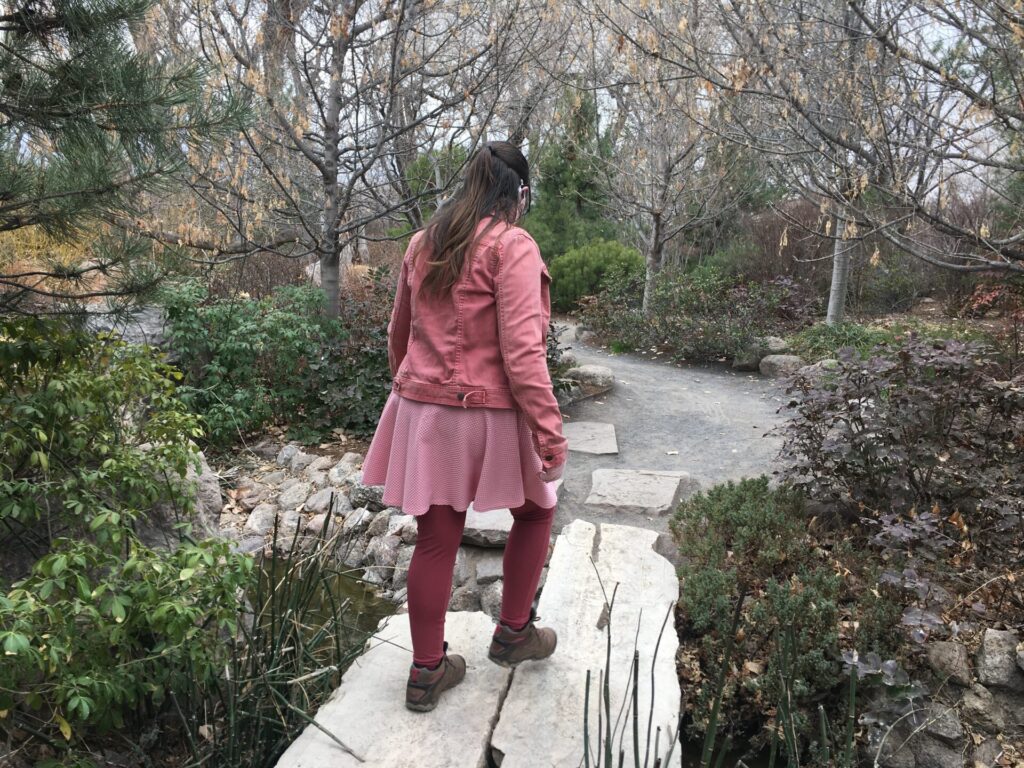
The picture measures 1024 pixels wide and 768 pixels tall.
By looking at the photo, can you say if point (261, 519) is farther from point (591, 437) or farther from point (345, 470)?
point (591, 437)

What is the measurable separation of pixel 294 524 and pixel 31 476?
2.24m

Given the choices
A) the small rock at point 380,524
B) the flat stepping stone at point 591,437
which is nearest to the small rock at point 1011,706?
the flat stepping stone at point 591,437

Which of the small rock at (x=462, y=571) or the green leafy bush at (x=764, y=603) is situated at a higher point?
the green leafy bush at (x=764, y=603)

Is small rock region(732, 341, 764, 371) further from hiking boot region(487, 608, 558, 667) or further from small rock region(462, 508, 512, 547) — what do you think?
hiking boot region(487, 608, 558, 667)

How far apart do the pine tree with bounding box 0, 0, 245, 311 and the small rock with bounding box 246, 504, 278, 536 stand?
8.10 feet

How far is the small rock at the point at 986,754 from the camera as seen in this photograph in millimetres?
2816

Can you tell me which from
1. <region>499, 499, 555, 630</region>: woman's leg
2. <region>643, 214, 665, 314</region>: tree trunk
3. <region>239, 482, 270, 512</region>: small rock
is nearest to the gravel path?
<region>643, 214, 665, 314</region>: tree trunk

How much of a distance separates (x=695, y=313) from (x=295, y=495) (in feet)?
22.6

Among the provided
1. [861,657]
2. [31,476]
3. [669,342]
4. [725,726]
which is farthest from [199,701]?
[669,342]

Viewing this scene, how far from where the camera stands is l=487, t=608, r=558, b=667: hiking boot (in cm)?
261

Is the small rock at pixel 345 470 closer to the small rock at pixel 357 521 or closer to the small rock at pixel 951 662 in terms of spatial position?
the small rock at pixel 357 521

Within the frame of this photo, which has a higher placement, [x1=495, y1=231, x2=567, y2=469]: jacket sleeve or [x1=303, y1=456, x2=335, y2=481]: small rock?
[x1=495, y1=231, x2=567, y2=469]: jacket sleeve

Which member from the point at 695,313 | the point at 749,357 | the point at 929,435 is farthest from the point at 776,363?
the point at 929,435

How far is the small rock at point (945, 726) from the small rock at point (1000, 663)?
0.79 ft
